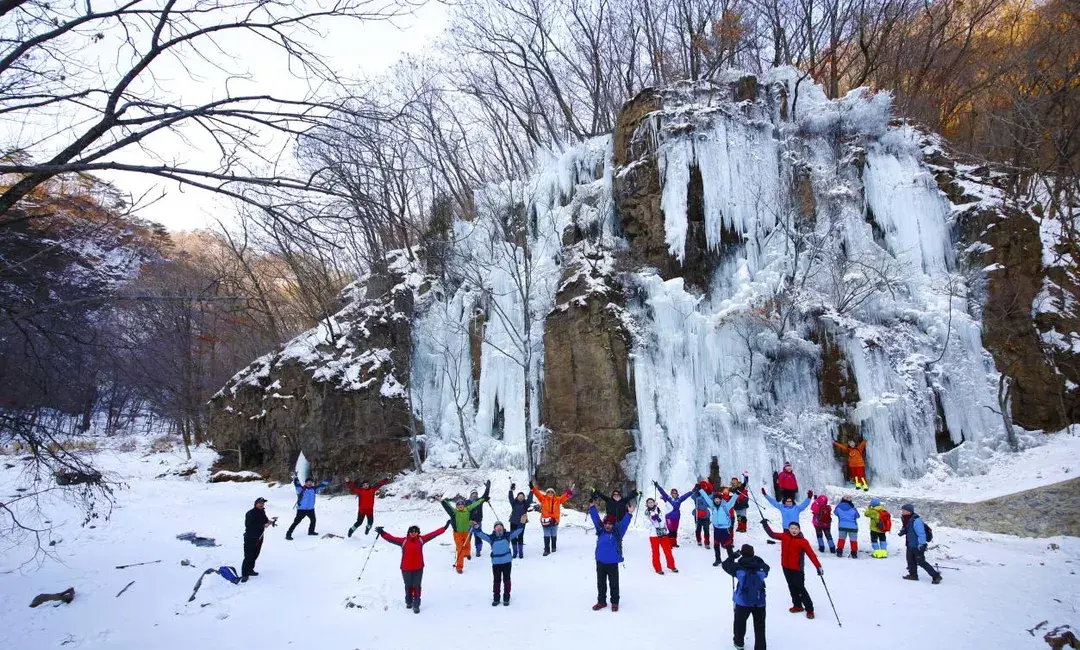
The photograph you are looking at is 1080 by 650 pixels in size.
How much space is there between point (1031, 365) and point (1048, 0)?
35.3 ft

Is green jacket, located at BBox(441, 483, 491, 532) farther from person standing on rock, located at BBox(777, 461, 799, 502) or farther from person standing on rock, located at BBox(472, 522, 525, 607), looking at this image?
person standing on rock, located at BBox(777, 461, 799, 502)

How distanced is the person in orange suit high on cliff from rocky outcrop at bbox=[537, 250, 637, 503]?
14.2 feet

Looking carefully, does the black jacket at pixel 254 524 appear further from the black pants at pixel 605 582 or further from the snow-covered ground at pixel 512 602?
the black pants at pixel 605 582

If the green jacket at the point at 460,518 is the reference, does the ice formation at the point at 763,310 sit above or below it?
above

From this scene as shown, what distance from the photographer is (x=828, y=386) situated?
38.6 feet

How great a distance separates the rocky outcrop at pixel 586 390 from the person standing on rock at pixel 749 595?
681cm

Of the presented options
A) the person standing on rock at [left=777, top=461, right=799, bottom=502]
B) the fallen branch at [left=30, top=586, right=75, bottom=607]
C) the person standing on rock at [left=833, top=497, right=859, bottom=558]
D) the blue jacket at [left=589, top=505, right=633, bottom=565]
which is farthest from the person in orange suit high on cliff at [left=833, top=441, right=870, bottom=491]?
the fallen branch at [left=30, top=586, right=75, bottom=607]

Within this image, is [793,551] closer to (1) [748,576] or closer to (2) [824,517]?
(1) [748,576]

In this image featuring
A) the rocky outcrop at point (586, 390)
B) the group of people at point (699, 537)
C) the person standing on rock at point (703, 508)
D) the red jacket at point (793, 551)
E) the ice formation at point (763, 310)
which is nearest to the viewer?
the group of people at point (699, 537)

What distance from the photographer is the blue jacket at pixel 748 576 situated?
463 cm

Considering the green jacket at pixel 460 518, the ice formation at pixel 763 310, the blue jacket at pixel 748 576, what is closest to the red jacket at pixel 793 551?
the blue jacket at pixel 748 576

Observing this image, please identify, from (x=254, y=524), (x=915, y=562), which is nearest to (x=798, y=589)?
(x=915, y=562)

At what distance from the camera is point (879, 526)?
7.43 metres

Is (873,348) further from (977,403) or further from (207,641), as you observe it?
(207,641)
